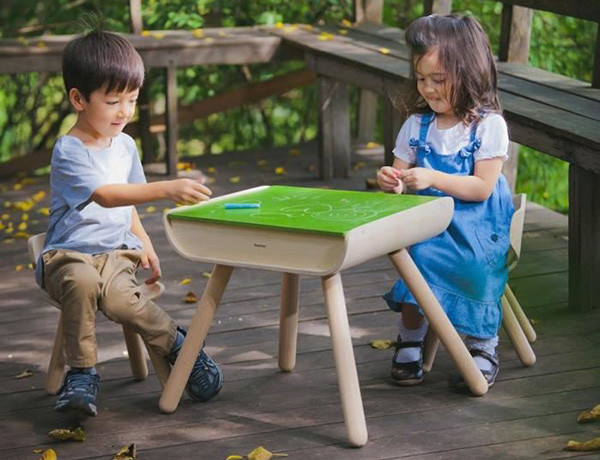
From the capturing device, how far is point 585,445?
10.4ft

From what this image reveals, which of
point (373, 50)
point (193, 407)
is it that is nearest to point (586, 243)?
point (193, 407)

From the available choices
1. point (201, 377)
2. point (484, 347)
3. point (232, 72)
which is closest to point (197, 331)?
point (201, 377)

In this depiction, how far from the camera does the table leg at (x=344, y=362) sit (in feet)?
10.8

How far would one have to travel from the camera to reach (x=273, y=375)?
13.0ft

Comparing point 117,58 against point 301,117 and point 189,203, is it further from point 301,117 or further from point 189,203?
point 301,117

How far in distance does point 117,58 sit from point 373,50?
3377mm

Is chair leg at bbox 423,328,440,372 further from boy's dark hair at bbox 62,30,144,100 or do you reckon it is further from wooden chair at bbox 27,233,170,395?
boy's dark hair at bbox 62,30,144,100

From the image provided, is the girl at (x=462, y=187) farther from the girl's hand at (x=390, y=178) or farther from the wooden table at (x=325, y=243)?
the wooden table at (x=325, y=243)

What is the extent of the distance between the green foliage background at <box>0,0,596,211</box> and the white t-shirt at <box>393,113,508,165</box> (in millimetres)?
3726

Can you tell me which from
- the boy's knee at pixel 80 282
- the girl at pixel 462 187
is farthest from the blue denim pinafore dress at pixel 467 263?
the boy's knee at pixel 80 282

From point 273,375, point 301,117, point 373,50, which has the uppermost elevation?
point 373,50

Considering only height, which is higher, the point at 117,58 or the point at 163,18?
the point at 117,58

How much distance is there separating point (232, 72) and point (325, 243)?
6059 millimetres

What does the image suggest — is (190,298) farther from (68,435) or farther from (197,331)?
(68,435)
